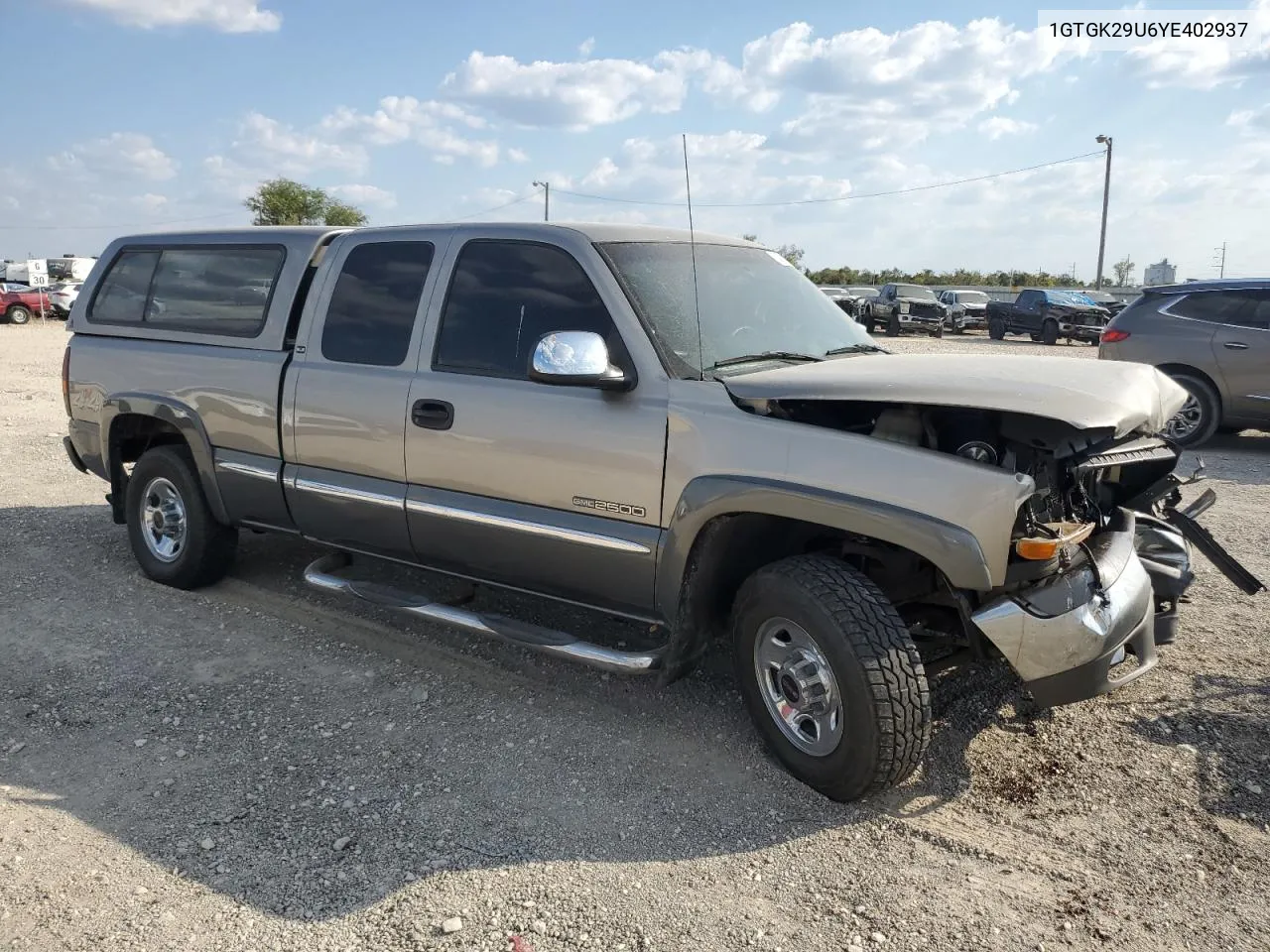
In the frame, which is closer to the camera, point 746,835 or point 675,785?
point 746,835

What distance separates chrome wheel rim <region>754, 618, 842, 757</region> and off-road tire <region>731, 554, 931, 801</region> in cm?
5

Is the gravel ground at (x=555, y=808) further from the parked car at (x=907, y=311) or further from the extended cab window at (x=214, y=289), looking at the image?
the parked car at (x=907, y=311)

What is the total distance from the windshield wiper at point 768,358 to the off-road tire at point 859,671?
0.85 meters

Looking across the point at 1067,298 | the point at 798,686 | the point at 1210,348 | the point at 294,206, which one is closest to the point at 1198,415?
the point at 1210,348

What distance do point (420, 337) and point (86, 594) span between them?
2782 mm

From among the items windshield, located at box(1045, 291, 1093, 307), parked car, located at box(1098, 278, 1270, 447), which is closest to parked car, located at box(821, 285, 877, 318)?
windshield, located at box(1045, 291, 1093, 307)

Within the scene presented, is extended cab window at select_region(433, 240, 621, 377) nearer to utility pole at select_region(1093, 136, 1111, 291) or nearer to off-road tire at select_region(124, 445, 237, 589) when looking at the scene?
off-road tire at select_region(124, 445, 237, 589)

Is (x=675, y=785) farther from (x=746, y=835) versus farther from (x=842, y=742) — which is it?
(x=842, y=742)

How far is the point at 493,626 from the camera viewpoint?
13.8ft

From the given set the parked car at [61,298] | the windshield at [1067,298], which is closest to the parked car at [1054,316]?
the windshield at [1067,298]

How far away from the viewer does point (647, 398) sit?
148 inches

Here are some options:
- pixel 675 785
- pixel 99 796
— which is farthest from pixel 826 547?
pixel 99 796

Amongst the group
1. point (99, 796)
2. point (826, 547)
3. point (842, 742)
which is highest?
point (826, 547)

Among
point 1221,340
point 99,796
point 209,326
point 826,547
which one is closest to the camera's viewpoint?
point 99,796
